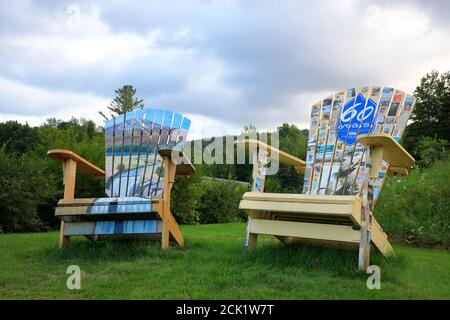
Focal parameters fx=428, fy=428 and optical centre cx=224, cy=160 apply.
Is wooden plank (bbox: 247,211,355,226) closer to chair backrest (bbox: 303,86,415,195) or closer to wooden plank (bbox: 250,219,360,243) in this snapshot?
wooden plank (bbox: 250,219,360,243)

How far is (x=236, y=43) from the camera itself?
5.22m

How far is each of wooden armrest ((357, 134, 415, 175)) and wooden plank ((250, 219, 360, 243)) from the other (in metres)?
0.43

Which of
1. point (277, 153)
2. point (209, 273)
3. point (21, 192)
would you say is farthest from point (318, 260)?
point (21, 192)

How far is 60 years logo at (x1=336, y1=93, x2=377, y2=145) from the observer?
3.29 m

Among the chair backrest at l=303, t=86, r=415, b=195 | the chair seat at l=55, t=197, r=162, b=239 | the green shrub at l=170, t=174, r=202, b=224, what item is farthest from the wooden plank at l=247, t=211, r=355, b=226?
the green shrub at l=170, t=174, r=202, b=224

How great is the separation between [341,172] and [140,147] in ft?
5.56

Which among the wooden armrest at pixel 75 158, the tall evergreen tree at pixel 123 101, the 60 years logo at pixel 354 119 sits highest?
the tall evergreen tree at pixel 123 101

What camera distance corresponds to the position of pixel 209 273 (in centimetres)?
242

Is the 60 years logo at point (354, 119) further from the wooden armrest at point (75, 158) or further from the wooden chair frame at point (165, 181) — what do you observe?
the wooden armrest at point (75, 158)

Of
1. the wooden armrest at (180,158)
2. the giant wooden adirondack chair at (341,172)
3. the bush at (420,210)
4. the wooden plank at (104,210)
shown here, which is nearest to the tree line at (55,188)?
the wooden plank at (104,210)

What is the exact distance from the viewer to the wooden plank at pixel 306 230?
2527 mm

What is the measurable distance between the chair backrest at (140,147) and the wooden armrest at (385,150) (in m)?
1.63

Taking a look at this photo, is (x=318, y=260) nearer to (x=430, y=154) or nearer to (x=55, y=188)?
(x=55, y=188)

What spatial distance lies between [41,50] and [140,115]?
125 inches
